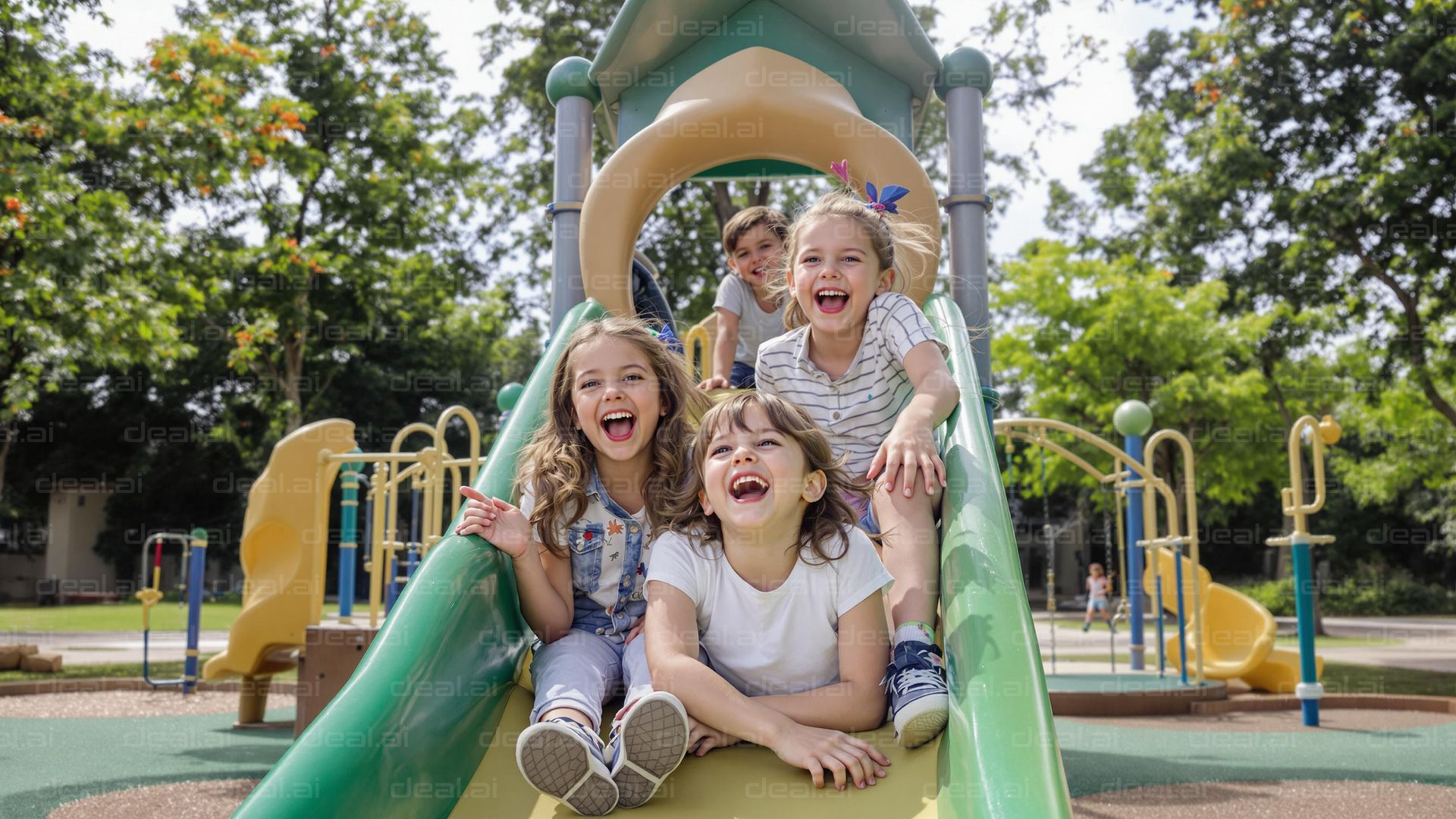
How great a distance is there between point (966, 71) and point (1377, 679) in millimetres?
8198

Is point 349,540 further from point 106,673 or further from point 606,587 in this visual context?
point 606,587

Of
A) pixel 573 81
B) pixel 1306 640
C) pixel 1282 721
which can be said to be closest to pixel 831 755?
pixel 573 81

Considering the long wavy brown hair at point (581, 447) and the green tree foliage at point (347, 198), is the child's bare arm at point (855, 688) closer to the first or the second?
the long wavy brown hair at point (581, 447)

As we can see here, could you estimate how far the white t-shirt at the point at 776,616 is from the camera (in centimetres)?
231

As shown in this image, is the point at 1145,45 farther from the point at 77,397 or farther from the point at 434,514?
the point at 77,397

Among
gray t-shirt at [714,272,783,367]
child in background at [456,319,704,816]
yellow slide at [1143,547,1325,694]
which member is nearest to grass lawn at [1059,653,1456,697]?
yellow slide at [1143,547,1325,694]

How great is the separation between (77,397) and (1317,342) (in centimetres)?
3038

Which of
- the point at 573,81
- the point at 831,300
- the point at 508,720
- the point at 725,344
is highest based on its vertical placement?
the point at 573,81

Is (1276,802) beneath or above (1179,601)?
beneath

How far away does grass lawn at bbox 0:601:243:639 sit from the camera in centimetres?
1859

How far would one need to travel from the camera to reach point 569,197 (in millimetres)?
4684

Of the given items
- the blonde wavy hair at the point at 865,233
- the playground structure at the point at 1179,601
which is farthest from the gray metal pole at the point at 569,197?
the playground structure at the point at 1179,601

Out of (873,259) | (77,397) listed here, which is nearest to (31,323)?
(873,259)

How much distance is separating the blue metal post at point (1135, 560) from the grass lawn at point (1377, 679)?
0.71m
